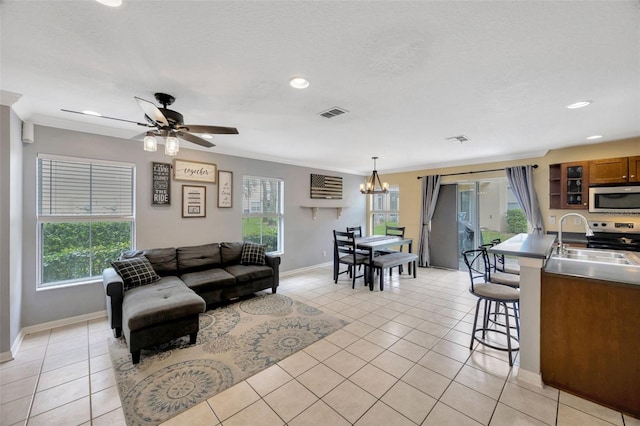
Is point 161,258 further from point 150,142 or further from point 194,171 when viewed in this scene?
point 150,142

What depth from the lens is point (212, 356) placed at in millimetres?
2533

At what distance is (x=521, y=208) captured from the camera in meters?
4.91

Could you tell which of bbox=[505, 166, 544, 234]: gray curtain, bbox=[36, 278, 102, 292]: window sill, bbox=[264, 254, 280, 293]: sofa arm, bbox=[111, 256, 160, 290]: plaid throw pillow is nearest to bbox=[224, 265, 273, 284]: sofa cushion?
bbox=[264, 254, 280, 293]: sofa arm

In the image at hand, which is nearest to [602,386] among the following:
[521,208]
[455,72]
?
[455,72]

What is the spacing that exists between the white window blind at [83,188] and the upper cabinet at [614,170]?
701 cm

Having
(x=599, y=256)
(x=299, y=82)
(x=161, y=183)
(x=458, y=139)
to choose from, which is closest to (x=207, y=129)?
(x=299, y=82)

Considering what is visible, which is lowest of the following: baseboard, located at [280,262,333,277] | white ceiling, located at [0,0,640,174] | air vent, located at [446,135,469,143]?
baseboard, located at [280,262,333,277]

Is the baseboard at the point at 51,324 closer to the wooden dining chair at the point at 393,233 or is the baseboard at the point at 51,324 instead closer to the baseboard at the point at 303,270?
the baseboard at the point at 303,270

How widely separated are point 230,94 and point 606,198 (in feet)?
18.0

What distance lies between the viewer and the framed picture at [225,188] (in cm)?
457

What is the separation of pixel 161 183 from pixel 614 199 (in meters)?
6.81

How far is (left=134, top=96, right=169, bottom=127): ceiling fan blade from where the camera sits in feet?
6.42

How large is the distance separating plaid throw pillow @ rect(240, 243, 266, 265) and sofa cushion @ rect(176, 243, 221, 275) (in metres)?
0.40

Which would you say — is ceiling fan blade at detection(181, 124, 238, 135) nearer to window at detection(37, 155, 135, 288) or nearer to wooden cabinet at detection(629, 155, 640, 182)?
window at detection(37, 155, 135, 288)
